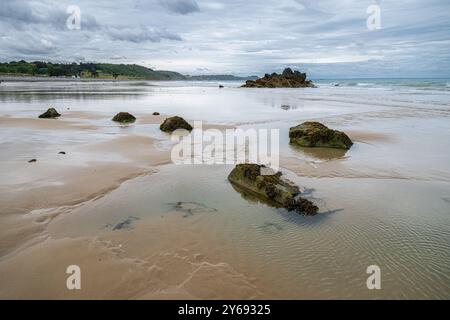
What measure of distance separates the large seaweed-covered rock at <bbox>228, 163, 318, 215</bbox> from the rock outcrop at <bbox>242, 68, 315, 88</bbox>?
80.2 m

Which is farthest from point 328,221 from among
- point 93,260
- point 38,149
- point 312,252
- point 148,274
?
point 38,149

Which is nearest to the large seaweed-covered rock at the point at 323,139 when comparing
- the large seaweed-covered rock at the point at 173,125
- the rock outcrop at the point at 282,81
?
the large seaweed-covered rock at the point at 173,125

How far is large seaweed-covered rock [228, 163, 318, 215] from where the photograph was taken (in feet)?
22.0

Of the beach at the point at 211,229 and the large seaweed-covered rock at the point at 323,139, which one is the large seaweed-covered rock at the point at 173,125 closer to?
the beach at the point at 211,229

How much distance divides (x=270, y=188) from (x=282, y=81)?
85951mm

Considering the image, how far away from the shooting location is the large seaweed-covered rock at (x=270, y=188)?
6703 millimetres

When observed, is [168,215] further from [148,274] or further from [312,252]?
[312,252]

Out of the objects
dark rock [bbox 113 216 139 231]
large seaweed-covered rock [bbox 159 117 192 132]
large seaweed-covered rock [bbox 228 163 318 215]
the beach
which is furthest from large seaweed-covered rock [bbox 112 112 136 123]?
dark rock [bbox 113 216 139 231]

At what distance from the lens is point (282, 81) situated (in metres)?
89.4

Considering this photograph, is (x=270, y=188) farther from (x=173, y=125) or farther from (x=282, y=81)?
(x=282, y=81)

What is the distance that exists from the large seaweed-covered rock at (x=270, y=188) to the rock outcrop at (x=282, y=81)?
8015 cm

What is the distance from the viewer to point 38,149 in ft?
37.8
